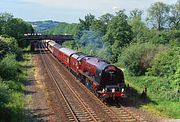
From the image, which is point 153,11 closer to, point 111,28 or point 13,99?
point 111,28

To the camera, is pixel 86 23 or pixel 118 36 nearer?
pixel 118 36

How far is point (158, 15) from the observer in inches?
3509

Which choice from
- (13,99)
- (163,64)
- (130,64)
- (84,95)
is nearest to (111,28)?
(130,64)

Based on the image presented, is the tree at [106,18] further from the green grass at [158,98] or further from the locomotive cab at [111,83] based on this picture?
the locomotive cab at [111,83]

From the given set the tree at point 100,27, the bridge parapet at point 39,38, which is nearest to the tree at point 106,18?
the tree at point 100,27

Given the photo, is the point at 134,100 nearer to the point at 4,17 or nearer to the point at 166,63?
the point at 166,63

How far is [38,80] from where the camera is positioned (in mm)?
42250

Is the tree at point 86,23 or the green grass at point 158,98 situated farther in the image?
the tree at point 86,23

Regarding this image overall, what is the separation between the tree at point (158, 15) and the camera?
8850 centimetres

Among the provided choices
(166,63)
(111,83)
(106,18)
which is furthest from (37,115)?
(106,18)

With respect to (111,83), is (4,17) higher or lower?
higher

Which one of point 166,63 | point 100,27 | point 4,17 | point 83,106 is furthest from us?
point 4,17

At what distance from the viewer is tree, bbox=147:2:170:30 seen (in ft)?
290

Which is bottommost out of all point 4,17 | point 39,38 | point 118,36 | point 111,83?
point 111,83
